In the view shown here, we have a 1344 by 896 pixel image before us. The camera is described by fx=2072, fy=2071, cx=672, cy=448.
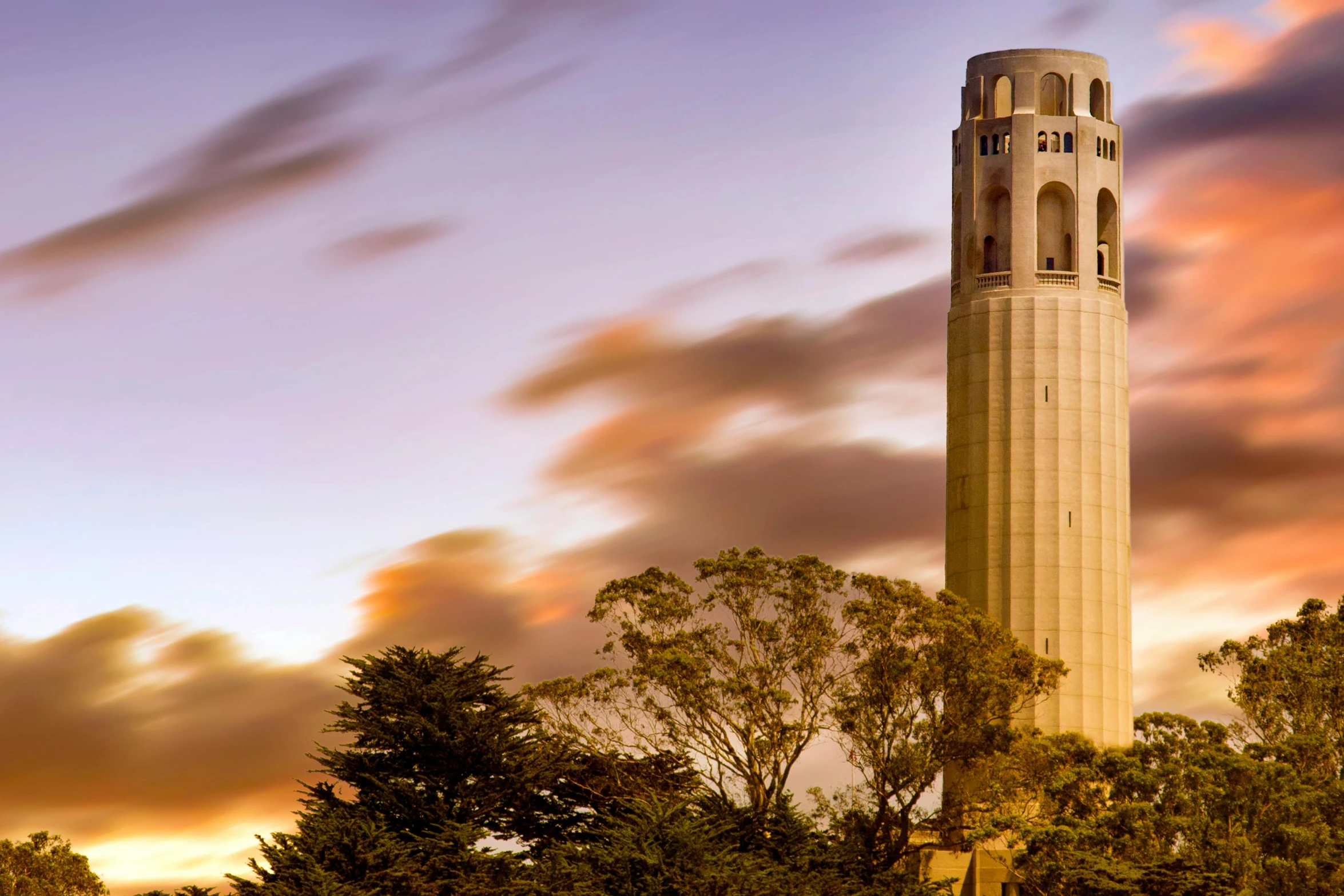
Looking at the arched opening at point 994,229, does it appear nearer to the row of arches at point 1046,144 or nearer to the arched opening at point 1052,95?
the row of arches at point 1046,144

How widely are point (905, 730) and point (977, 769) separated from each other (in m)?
3.02

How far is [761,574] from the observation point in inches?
2623

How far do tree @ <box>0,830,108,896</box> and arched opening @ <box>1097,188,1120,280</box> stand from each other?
50134mm

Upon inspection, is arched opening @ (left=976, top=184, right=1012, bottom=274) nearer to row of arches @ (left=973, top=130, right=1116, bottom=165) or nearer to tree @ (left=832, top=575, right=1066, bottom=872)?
row of arches @ (left=973, top=130, right=1116, bottom=165)

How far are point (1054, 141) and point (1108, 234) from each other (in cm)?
495

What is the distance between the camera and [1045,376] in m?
90.2

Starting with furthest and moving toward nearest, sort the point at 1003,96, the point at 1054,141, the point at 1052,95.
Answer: the point at 1003,96
the point at 1052,95
the point at 1054,141

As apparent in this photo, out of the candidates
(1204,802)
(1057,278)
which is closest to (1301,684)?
(1204,802)

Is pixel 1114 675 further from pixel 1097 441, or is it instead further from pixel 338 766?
pixel 338 766

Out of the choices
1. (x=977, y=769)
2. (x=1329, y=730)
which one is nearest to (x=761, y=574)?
(x=977, y=769)

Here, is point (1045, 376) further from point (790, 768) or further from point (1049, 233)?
point (790, 768)

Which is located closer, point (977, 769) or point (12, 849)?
point (977, 769)

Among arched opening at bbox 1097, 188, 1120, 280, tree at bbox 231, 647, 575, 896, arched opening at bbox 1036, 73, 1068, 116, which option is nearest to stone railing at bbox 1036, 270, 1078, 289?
arched opening at bbox 1097, 188, 1120, 280

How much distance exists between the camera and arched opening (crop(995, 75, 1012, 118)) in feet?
308
